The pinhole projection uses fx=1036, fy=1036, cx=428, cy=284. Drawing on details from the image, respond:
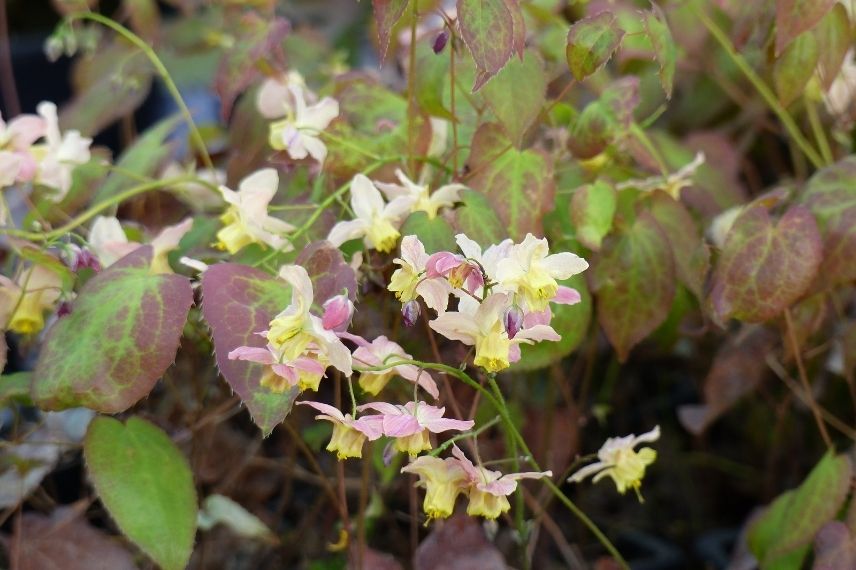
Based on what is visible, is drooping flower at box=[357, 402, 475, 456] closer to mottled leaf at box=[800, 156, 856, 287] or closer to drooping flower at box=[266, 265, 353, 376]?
drooping flower at box=[266, 265, 353, 376]

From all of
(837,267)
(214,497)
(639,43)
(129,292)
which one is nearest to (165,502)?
(129,292)

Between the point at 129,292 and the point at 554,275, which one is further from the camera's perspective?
the point at 129,292

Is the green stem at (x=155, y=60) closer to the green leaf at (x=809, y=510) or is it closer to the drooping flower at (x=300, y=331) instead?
the drooping flower at (x=300, y=331)

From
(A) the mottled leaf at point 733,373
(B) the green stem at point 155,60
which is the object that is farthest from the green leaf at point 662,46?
(B) the green stem at point 155,60

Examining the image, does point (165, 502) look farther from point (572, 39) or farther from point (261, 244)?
point (572, 39)

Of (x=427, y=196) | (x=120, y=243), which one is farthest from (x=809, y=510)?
(x=120, y=243)

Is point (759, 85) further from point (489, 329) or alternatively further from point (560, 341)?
point (489, 329)
